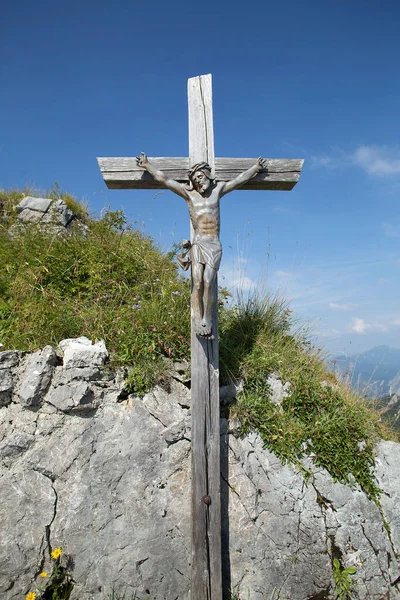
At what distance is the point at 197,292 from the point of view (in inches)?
139

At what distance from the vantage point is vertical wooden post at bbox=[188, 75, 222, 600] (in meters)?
3.42

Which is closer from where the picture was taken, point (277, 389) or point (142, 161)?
point (142, 161)

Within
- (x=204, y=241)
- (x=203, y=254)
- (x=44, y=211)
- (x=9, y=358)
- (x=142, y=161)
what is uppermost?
(x=44, y=211)

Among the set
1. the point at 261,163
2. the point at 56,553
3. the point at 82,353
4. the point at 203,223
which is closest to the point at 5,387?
the point at 82,353

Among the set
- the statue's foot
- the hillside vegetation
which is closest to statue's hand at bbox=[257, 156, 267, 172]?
the statue's foot

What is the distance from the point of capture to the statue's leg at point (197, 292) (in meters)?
3.47

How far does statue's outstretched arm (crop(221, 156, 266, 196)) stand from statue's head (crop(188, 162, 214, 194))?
250mm

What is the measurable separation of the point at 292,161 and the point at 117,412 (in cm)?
362

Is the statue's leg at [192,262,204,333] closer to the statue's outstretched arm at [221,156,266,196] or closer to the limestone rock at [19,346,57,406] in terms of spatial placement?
the statue's outstretched arm at [221,156,266,196]

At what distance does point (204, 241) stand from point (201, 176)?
0.74 m

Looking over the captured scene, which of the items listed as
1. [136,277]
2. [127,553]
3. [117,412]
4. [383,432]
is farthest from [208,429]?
[136,277]

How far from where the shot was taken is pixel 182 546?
12.3ft

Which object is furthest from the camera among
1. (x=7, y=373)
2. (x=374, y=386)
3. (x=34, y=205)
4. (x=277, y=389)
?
(x=34, y=205)

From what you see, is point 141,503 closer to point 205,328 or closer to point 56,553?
point 56,553
